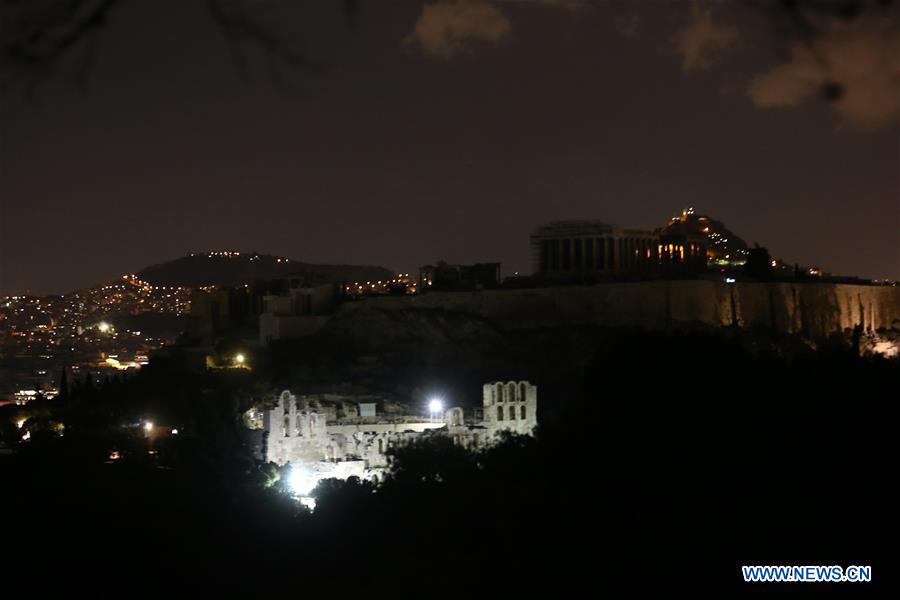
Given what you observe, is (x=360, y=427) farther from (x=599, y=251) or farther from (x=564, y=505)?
(x=599, y=251)

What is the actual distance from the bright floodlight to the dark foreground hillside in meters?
0.71

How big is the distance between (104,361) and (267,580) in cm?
8206

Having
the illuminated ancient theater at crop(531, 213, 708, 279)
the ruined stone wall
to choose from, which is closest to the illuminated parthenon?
the illuminated ancient theater at crop(531, 213, 708, 279)

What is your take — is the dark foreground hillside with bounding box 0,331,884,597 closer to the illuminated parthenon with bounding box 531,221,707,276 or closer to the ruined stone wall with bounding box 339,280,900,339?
the ruined stone wall with bounding box 339,280,900,339

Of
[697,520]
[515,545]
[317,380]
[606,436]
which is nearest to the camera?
[697,520]

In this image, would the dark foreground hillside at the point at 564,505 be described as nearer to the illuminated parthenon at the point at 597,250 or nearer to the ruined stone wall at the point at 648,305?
the ruined stone wall at the point at 648,305

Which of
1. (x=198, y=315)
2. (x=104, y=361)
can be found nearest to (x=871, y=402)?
(x=198, y=315)

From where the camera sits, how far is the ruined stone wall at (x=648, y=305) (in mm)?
54938

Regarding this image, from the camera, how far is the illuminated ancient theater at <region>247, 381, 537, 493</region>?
136ft

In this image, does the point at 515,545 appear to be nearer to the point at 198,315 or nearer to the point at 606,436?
the point at 606,436

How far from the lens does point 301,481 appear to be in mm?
39750

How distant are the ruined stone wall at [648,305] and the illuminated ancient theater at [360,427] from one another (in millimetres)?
8733

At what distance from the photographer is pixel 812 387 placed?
29.4 m

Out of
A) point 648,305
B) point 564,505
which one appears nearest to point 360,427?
point 648,305
